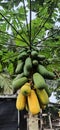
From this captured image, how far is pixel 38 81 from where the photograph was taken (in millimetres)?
1771

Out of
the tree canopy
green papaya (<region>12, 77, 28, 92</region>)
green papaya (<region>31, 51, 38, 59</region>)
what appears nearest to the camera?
green papaya (<region>12, 77, 28, 92</region>)

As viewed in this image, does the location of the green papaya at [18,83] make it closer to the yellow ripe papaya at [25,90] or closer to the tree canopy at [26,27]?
the yellow ripe papaya at [25,90]

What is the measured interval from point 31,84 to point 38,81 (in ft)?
0.30

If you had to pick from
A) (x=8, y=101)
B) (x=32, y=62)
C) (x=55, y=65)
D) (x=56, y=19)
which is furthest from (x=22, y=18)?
(x=8, y=101)

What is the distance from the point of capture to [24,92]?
1.74 m

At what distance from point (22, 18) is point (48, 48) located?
17.7 inches

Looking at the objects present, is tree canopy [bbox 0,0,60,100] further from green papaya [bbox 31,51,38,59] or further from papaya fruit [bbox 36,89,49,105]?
papaya fruit [bbox 36,89,49,105]

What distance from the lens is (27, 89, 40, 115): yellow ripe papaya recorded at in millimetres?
1695

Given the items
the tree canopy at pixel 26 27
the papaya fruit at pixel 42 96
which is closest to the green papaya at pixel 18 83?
the papaya fruit at pixel 42 96

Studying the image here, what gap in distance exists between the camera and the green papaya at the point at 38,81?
68.8 inches

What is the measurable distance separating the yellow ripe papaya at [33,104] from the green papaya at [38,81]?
0.19ft

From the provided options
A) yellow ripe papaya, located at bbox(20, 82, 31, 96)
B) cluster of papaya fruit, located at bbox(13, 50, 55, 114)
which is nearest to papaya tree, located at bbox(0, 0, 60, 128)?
cluster of papaya fruit, located at bbox(13, 50, 55, 114)

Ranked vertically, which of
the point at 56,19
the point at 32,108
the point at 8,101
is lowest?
the point at 8,101

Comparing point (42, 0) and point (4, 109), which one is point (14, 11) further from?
point (4, 109)
